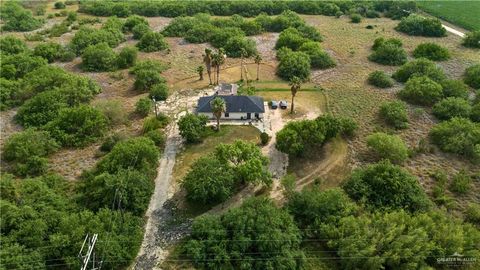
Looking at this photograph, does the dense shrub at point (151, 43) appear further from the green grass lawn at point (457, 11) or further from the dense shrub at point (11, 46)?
the green grass lawn at point (457, 11)

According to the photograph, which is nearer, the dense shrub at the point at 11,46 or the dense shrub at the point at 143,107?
the dense shrub at the point at 143,107

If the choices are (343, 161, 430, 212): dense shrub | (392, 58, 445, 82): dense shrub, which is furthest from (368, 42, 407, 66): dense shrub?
(343, 161, 430, 212): dense shrub

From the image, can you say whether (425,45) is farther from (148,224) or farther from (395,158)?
(148,224)

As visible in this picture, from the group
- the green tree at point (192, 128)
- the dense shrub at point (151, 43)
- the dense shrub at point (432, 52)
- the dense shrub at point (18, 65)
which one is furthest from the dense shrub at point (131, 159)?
the dense shrub at point (432, 52)

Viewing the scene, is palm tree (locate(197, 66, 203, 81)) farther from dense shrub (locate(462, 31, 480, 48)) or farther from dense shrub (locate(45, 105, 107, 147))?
dense shrub (locate(462, 31, 480, 48))

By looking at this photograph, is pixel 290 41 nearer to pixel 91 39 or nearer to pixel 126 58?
pixel 126 58

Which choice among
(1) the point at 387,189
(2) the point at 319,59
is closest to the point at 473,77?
(2) the point at 319,59
